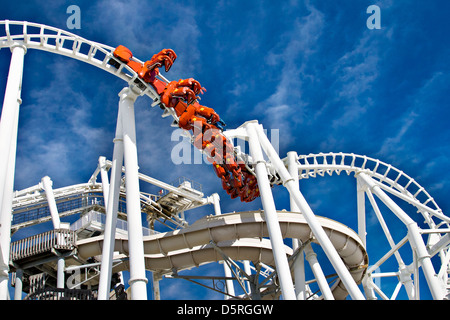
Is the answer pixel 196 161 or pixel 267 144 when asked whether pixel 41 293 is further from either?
pixel 267 144

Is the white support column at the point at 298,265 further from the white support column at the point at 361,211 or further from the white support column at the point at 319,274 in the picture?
the white support column at the point at 361,211

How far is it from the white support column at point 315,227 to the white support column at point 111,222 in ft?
16.8

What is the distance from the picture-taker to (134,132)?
1476 centimetres

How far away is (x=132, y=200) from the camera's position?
13234 millimetres

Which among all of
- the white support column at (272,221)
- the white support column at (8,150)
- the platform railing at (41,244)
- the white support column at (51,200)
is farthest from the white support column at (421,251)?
the white support column at (51,200)

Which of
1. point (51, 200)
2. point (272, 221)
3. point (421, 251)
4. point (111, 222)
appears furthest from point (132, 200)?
point (421, 251)

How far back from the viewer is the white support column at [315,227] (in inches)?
539

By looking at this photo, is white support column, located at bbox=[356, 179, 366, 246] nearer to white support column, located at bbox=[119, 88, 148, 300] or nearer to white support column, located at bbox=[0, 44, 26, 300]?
white support column, located at bbox=[119, 88, 148, 300]

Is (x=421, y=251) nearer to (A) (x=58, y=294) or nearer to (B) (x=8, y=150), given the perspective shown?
(A) (x=58, y=294)

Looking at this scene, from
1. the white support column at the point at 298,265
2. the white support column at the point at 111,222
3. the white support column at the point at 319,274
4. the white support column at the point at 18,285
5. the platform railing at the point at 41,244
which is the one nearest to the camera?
the white support column at the point at 111,222

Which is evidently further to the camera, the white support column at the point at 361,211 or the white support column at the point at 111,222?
the white support column at the point at 361,211

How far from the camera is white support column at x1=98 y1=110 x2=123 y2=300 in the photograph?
1341 cm

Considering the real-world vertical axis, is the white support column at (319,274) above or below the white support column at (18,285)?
below
